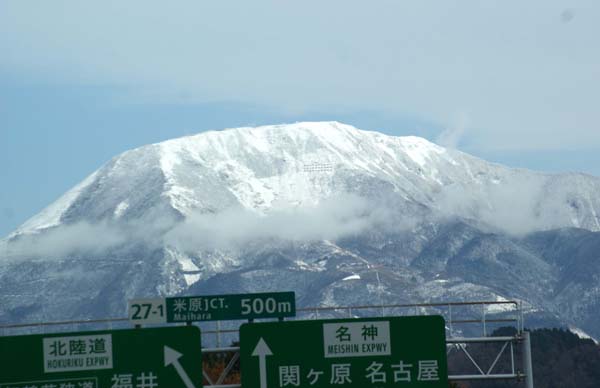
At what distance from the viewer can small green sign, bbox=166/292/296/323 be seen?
46.2m

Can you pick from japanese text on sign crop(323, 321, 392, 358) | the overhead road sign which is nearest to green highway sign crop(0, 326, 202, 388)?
japanese text on sign crop(323, 321, 392, 358)

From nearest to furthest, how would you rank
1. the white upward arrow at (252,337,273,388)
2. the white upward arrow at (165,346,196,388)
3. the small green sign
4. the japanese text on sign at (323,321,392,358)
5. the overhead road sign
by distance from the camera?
the white upward arrow at (165,346,196,388) < the white upward arrow at (252,337,273,388) < the japanese text on sign at (323,321,392,358) < the overhead road sign < the small green sign

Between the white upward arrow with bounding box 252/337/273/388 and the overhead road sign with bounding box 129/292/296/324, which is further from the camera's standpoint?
the overhead road sign with bounding box 129/292/296/324

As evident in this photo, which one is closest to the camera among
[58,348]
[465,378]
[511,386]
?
[58,348]

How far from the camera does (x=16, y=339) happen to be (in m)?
38.5

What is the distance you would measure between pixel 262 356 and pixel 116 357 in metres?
4.49

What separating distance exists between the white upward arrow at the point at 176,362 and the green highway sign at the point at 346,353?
74.0 inches

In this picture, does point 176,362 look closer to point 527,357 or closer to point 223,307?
point 223,307

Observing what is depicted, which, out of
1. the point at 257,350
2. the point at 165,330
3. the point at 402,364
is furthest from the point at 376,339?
the point at 165,330

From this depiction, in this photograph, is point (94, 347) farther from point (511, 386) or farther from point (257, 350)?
point (511, 386)

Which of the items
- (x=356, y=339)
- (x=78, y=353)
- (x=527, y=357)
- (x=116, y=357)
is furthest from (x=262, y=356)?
(x=527, y=357)

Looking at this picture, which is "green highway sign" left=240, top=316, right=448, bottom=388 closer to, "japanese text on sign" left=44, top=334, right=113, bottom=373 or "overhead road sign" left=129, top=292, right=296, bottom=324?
"japanese text on sign" left=44, top=334, right=113, bottom=373

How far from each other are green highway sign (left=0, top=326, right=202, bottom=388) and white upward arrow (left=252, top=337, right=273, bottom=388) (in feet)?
6.27

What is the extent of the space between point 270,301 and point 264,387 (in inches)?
298
